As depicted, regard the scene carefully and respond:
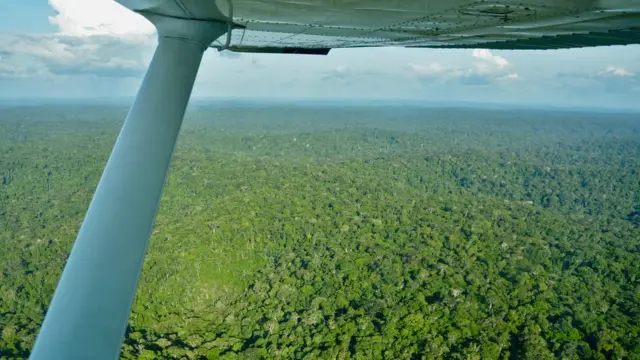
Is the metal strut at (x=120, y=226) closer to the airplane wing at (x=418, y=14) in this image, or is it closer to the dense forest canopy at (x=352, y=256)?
the airplane wing at (x=418, y=14)

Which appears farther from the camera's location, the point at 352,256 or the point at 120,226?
the point at 352,256

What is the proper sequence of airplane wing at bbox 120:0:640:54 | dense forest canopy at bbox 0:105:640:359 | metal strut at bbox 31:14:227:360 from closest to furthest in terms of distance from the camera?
metal strut at bbox 31:14:227:360 → airplane wing at bbox 120:0:640:54 → dense forest canopy at bbox 0:105:640:359

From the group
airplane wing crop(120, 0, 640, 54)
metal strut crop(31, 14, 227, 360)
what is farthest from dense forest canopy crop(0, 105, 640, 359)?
metal strut crop(31, 14, 227, 360)

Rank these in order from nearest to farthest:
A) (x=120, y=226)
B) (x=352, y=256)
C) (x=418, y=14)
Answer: (x=120, y=226) < (x=418, y=14) < (x=352, y=256)

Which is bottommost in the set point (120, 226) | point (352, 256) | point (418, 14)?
point (352, 256)

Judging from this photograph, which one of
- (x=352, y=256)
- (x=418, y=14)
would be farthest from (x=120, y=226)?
(x=352, y=256)

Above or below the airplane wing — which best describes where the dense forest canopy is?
below

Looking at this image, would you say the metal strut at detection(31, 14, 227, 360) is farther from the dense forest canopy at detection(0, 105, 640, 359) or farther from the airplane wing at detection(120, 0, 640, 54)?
the dense forest canopy at detection(0, 105, 640, 359)

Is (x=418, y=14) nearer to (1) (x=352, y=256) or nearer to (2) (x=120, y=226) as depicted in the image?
(2) (x=120, y=226)
